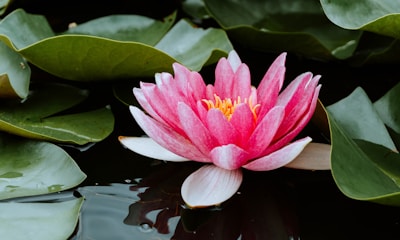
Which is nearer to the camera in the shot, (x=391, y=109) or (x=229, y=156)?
(x=229, y=156)

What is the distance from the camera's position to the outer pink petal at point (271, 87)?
1.07 m

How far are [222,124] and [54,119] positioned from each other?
377mm

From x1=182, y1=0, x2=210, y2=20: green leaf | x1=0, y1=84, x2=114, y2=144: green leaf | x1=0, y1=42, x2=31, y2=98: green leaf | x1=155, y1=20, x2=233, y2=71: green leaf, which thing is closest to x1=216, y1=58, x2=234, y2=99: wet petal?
x1=155, y1=20, x2=233, y2=71: green leaf

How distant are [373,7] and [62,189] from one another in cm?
Answer: 64

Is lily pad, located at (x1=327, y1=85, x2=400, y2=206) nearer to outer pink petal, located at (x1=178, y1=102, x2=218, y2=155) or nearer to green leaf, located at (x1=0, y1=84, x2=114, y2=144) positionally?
outer pink petal, located at (x1=178, y1=102, x2=218, y2=155)

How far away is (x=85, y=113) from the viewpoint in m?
1.25

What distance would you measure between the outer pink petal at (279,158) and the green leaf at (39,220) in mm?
280

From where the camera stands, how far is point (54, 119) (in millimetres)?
1210

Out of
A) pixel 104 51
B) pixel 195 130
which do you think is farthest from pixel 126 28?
pixel 195 130

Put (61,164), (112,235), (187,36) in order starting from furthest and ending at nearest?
(187,36)
(61,164)
(112,235)

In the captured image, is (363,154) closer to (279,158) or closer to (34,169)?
(279,158)

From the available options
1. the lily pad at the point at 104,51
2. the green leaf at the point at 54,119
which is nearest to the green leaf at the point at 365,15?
the lily pad at the point at 104,51

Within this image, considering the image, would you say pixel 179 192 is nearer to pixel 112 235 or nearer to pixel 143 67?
pixel 112 235

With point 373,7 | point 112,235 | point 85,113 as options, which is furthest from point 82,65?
point 373,7
